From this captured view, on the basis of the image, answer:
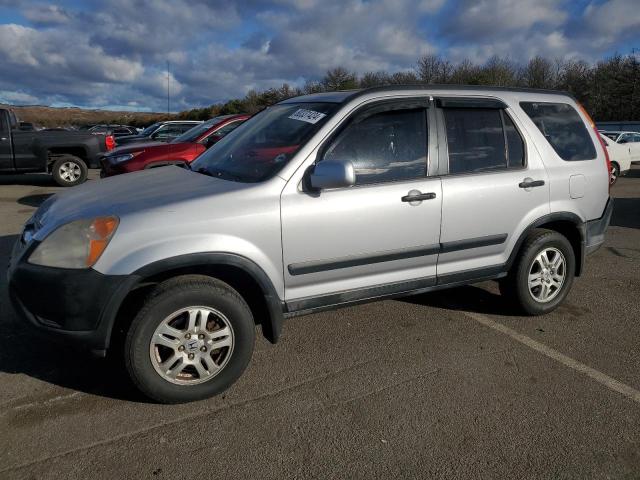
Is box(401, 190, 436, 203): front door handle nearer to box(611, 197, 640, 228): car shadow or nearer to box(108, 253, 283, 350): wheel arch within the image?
box(108, 253, 283, 350): wheel arch

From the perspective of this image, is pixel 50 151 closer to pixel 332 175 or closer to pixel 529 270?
pixel 332 175

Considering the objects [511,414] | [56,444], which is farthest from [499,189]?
→ [56,444]

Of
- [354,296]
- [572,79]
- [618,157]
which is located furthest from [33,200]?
[572,79]

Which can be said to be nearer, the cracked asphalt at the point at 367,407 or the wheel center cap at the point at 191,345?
the cracked asphalt at the point at 367,407

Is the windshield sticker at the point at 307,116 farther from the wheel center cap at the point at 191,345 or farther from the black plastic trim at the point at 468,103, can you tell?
the wheel center cap at the point at 191,345

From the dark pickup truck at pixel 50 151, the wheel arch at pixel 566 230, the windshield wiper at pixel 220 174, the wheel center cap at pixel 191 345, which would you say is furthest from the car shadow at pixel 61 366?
the dark pickup truck at pixel 50 151

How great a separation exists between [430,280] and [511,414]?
3.57ft

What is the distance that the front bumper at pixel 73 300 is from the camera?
273cm

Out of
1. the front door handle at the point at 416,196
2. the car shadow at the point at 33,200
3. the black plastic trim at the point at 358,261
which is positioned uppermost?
the front door handle at the point at 416,196

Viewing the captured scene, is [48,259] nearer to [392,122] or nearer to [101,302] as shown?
[101,302]

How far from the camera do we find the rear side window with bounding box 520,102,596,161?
4207 mm

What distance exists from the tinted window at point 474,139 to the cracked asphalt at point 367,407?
4.27 feet

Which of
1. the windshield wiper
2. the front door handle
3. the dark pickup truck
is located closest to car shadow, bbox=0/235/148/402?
the windshield wiper

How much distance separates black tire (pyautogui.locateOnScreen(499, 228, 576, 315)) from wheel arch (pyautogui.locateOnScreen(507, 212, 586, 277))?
0.06 meters
